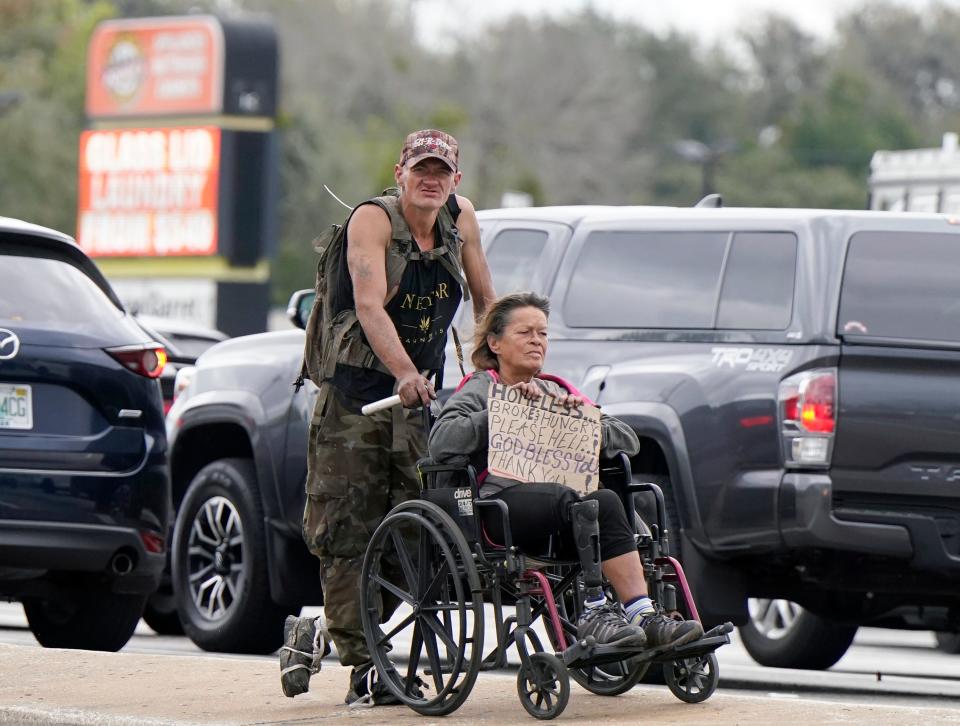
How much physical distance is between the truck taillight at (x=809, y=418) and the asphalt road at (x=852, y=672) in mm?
923

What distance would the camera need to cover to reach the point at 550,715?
625cm

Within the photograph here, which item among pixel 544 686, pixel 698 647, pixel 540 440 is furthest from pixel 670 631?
pixel 540 440

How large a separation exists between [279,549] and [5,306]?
1887 millimetres

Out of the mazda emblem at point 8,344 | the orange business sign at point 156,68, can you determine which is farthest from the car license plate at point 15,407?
the orange business sign at point 156,68

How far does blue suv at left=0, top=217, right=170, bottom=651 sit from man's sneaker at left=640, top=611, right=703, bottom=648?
9.26ft

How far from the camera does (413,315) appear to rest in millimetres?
6887

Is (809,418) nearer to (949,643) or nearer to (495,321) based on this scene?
(495,321)

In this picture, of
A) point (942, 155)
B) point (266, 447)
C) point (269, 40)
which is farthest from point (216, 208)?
point (266, 447)

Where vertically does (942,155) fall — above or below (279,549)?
above

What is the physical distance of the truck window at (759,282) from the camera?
27.6 feet

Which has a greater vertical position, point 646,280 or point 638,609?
point 646,280

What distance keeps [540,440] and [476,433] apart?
0.64ft

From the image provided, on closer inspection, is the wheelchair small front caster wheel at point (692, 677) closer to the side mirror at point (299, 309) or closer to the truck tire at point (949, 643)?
the side mirror at point (299, 309)

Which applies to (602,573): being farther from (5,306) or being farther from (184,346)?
(184,346)
